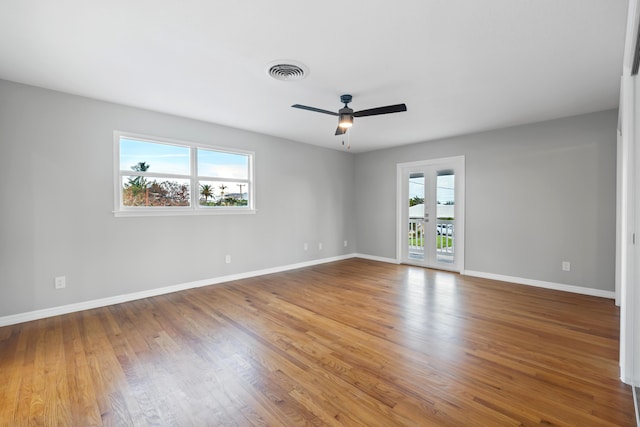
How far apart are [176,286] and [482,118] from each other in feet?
16.6

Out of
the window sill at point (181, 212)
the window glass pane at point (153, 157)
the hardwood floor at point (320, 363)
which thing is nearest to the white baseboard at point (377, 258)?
the hardwood floor at point (320, 363)

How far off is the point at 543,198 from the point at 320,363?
166 inches

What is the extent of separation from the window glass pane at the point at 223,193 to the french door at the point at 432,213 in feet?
10.6

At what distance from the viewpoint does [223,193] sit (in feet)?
15.6

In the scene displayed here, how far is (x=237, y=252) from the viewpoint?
4.87 metres

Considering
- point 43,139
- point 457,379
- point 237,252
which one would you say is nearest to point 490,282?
point 457,379

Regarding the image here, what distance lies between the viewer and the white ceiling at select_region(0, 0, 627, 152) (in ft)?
6.43

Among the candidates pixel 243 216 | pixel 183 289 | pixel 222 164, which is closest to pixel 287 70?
pixel 222 164

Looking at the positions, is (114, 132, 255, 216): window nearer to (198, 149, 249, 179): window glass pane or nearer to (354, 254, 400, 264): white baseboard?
(198, 149, 249, 179): window glass pane

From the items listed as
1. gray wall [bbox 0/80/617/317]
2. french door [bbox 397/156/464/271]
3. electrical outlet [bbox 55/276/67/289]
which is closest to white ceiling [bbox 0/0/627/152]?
gray wall [bbox 0/80/617/317]

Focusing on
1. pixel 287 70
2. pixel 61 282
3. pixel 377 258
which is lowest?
pixel 377 258

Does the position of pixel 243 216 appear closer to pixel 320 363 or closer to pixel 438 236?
pixel 320 363

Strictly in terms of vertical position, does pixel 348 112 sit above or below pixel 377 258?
above

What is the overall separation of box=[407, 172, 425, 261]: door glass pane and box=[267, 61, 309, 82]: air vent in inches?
150
